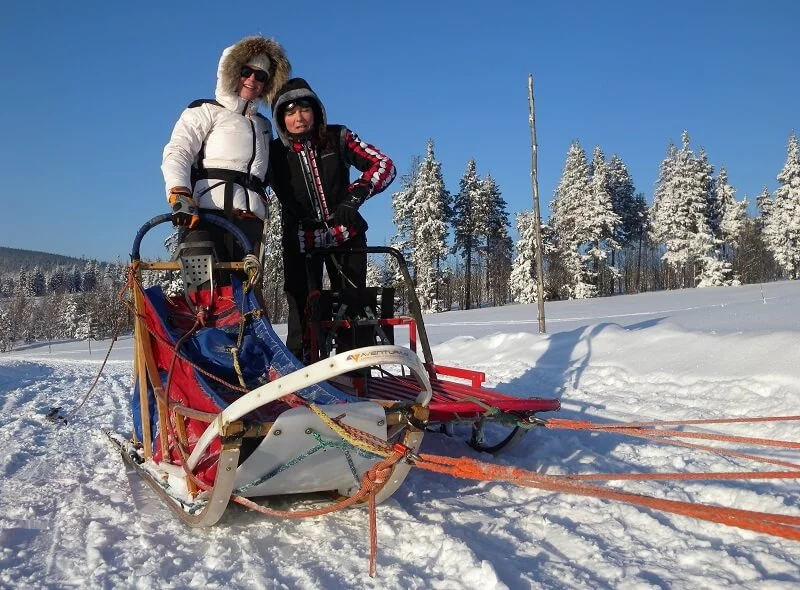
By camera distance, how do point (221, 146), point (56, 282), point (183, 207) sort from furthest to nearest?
point (56, 282), point (221, 146), point (183, 207)

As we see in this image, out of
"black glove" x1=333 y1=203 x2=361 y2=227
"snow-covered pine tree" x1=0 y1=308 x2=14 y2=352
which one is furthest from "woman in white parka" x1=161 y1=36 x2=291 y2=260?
"snow-covered pine tree" x1=0 y1=308 x2=14 y2=352

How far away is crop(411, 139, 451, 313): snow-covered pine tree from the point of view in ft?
125

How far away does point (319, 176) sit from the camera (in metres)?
4.48

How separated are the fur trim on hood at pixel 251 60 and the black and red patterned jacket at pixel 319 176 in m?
0.30

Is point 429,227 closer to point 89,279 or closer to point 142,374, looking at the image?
point 142,374

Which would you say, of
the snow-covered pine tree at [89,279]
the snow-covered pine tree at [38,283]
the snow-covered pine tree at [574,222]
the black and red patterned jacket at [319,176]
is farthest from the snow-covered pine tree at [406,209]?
the snow-covered pine tree at [38,283]

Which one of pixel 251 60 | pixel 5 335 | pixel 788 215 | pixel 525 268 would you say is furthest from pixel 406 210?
pixel 5 335

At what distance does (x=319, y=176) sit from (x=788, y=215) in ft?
156

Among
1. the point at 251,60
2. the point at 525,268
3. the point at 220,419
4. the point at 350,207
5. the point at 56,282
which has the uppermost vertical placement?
the point at 56,282

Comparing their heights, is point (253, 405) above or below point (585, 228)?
below

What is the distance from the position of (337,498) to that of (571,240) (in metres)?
41.0

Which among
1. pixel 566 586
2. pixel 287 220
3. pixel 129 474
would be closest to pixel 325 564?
pixel 566 586

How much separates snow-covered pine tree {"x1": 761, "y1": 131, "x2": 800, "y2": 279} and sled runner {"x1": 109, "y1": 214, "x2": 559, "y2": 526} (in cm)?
4711

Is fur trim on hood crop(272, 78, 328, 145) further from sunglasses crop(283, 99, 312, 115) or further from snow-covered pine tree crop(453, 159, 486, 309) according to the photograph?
snow-covered pine tree crop(453, 159, 486, 309)
